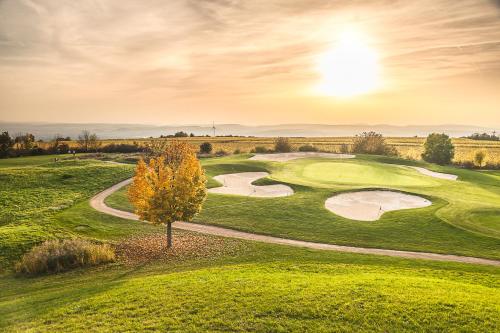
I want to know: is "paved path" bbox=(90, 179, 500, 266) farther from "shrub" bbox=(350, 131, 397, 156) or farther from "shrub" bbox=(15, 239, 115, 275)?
"shrub" bbox=(350, 131, 397, 156)

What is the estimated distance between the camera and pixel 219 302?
14.1 m

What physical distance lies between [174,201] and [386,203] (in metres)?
→ 21.0

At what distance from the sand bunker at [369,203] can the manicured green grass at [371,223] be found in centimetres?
97

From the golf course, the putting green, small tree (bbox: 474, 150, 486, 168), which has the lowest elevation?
the golf course

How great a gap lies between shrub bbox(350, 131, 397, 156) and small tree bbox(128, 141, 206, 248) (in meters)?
59.2

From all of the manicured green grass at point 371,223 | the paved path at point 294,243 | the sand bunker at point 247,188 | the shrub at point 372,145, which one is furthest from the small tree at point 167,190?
the shrub at point 372,145

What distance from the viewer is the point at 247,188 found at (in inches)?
1612

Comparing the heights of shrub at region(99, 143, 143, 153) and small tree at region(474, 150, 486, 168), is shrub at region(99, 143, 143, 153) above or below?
above

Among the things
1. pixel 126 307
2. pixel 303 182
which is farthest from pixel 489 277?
pixel 303 182

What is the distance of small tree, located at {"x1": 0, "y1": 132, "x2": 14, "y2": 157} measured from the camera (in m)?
73.4

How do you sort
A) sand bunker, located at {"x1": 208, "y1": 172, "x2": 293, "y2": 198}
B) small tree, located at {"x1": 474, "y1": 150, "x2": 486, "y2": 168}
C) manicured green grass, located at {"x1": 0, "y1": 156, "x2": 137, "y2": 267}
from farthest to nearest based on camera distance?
small tree, located at {"x1": 474, "y1": 150, "x2": 486, "y2": 168}
sand bunker, located at {"x1": 208, "y1": 172, "x2": 293, "y2": 198}
manicured green grass, located at {"x1": 0, "y1": 156, "x2": 137, "y2": 267}

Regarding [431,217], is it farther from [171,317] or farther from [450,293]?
[171,317]

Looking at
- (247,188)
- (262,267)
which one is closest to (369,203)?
(247,188)

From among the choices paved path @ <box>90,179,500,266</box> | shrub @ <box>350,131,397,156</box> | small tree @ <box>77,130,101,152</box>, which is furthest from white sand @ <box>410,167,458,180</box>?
small tree @ <box>77,130,101,152</box>
